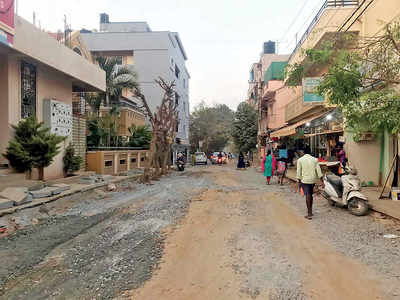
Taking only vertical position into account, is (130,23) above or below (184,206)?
above

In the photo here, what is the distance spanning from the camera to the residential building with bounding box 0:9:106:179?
10.3m

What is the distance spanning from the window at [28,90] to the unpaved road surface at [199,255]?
5403 mm

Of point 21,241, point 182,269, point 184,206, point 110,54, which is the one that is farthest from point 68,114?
point 110,54

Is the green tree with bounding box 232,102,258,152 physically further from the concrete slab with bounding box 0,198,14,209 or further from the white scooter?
the concrete slab with bounding box 0,198,14,209

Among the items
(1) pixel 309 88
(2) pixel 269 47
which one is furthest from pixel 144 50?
(1) pixel 309 88

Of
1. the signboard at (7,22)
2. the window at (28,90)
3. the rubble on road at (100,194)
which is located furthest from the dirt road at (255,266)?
the window at (28,90)

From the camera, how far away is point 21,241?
19.0 ft

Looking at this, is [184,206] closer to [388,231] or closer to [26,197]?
[26,197]

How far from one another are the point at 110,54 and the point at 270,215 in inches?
1255

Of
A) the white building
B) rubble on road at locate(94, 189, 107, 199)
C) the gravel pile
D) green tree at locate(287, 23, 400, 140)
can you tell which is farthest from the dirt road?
the white building

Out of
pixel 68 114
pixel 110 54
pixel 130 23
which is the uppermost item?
pixel 130 23

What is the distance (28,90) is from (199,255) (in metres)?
10.7

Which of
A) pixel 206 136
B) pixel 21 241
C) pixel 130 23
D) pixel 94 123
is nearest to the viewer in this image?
pixel 21 241

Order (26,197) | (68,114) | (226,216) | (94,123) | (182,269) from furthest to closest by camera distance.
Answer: (94,123) → (68,114) → (26,197) → (226,216) → (182,269)
